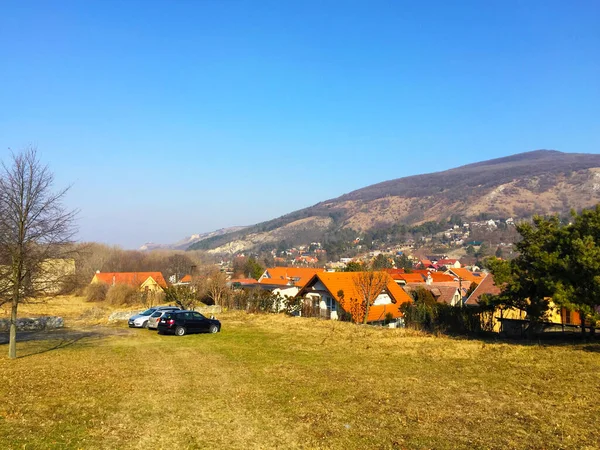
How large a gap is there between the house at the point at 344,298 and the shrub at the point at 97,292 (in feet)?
91.7

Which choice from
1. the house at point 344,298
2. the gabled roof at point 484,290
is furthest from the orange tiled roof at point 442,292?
the house at point 344,298

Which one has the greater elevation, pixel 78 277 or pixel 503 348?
pixel 78 277

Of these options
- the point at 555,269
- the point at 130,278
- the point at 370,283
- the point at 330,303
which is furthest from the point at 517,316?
the point at 130,278

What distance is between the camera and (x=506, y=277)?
762 inches

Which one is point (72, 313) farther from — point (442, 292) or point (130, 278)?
point (442, 292)

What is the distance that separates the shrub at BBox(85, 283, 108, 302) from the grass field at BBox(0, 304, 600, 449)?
39.4m

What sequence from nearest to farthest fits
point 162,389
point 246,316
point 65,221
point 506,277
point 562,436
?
point 562,436
point 162,389
point 65,221
point 506,277
point 246,316

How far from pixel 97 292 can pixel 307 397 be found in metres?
52.1

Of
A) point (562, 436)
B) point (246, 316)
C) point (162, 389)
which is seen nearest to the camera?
point (562, 436)

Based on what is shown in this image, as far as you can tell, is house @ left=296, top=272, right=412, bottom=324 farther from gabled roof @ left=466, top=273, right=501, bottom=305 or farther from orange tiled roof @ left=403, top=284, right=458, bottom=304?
orange tiled roof @ left=403, top=284, right=458, bottom=304

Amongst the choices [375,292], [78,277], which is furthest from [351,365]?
[375,292]

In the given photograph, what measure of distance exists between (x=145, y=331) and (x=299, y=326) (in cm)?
904

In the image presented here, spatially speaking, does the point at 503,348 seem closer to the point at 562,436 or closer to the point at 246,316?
the point at 562,436

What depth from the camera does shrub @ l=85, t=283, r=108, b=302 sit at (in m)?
56.2
